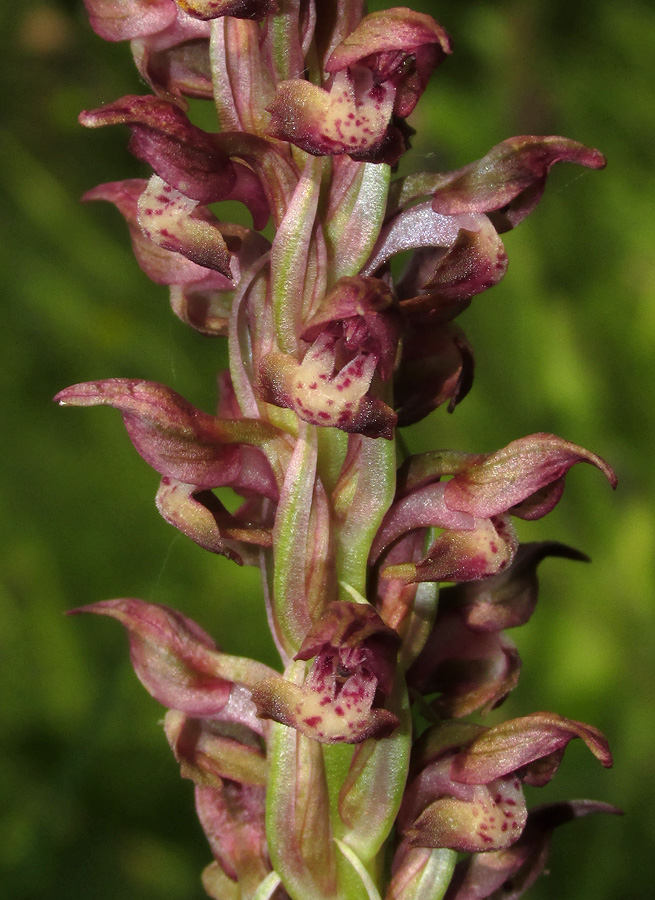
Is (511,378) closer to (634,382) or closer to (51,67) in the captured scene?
(634,382)

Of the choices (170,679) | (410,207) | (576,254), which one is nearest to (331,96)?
(410,207)

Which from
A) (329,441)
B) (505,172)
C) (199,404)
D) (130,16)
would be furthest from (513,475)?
(199,404)

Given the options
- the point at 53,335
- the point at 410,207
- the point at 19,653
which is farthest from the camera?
the point at 53,335

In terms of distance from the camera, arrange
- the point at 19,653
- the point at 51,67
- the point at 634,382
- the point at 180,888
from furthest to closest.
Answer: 1. the point at 51,67
2. the point at 634,382
3. the point at 19,653
4. the point at 180,888

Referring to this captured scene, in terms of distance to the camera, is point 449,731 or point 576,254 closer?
point 449,731

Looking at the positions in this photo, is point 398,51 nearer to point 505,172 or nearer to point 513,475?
point 505,172

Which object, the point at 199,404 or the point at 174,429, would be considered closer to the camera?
the point at 174,429
